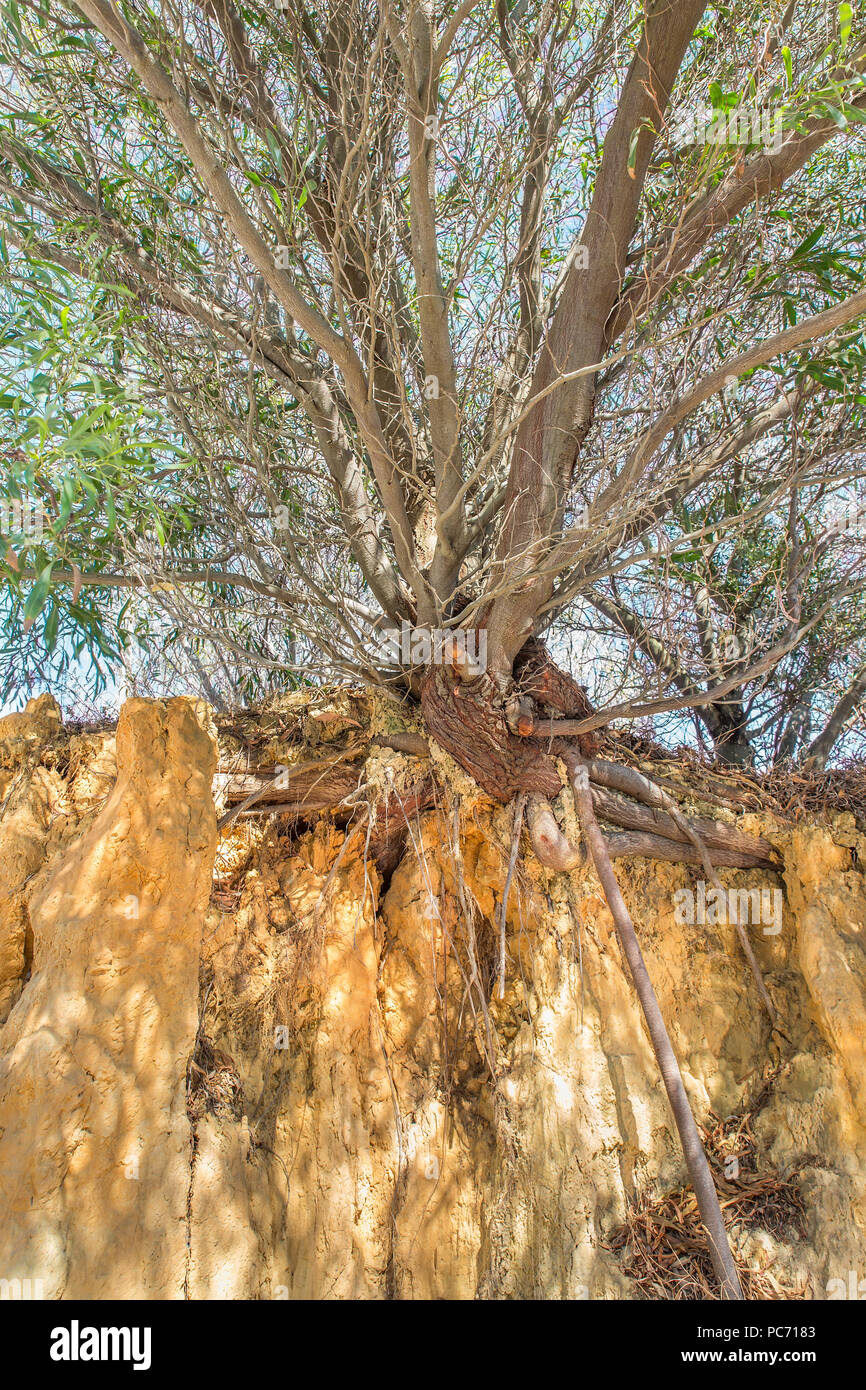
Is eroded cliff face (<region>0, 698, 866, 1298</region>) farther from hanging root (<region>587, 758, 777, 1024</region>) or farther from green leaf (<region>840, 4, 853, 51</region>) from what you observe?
green leaf (<region>840, 4, 853, 51</region>)

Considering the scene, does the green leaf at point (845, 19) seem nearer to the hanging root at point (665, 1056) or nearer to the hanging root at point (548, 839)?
the hanging root at point (665, 1056)

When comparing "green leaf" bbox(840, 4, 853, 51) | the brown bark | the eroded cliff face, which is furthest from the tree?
the eroded cliff face

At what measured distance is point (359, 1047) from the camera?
5.02m

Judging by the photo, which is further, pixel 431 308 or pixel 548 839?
pixel 548 839

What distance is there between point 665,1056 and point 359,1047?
1.60m

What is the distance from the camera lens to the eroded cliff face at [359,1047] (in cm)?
396

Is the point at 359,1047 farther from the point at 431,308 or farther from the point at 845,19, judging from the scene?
the point at 845,19

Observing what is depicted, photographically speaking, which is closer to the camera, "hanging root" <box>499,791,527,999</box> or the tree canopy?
the tree canopy

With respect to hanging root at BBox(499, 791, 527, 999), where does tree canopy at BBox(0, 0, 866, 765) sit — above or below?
above

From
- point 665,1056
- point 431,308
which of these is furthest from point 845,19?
point 665,1056

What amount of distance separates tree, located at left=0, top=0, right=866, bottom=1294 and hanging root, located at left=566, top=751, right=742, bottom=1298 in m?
0.03

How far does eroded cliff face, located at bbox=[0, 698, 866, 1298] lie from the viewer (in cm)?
396

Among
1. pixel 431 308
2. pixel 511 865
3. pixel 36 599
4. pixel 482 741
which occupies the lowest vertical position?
pixel 511 865

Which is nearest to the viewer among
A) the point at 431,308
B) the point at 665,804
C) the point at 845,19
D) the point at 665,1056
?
the point at 845,19
